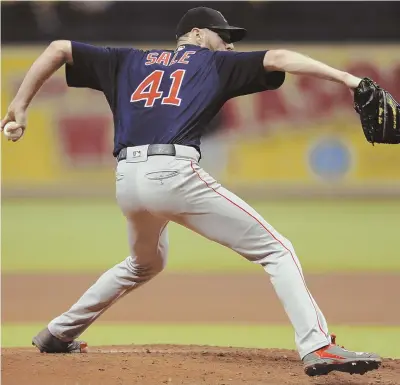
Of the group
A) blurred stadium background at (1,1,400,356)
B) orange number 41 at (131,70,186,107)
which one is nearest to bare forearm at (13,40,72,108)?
orange number 41 at (131,70,186,107)

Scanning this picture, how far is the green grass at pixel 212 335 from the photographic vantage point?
17.7ft

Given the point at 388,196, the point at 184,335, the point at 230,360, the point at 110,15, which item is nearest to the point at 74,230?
the point at 110,15

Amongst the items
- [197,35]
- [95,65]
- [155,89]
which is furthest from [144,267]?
[197,35]

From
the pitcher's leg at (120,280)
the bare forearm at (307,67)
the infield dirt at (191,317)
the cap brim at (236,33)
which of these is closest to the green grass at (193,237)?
the infield dirt at (191,317)

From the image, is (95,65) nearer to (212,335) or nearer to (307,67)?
(307,67)

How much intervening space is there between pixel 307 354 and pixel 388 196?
10.8 meters

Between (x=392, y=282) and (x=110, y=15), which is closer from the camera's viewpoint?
(x=392, y=282)

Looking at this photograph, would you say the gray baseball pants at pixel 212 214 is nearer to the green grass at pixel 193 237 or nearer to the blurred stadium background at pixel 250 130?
the green grass at pixel 193 237

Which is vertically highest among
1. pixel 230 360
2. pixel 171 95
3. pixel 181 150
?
pixel 171 95

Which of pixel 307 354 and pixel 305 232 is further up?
pixel 307 354

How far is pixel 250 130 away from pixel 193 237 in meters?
2.57

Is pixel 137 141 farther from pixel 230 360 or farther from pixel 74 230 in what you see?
pixel 74 230

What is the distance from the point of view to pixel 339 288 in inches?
293

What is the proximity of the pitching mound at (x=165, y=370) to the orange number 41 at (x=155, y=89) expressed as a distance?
122 centimetres
